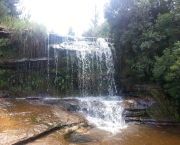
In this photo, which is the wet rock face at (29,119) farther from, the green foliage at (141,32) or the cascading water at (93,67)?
the green foliage at (141,32)

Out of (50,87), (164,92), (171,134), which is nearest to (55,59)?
(50,87)

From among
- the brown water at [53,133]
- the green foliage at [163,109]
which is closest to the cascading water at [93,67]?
the green foliage at [163,109]

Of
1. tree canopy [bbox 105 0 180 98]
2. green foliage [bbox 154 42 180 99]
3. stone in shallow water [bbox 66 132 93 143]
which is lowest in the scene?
stone in shallow water [bbox 66 132 93 143]

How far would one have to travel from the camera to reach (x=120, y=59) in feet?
40.2

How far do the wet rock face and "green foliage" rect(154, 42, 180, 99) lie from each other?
424 centimetres

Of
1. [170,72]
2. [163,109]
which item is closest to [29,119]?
[163,109]

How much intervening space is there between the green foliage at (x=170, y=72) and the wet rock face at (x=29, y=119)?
13.9ft

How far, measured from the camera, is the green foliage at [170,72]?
27.9ft

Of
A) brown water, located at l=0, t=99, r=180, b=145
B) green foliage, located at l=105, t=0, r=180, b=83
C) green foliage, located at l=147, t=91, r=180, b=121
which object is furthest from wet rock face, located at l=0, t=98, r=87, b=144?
green foliage, located at l=105, t=0, r=180, b=83

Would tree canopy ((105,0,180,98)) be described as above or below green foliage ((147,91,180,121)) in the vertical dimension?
above

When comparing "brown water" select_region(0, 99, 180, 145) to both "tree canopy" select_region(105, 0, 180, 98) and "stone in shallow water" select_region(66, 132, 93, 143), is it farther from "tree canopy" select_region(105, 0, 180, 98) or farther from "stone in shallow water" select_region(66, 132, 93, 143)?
"tree canopy" select_region(105, 0, 180, 98)

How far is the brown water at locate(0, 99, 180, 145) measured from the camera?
5613 millimetres

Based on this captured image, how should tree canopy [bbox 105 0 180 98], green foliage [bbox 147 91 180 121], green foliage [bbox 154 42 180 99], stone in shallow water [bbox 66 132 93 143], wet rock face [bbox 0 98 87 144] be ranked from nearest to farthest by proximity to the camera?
wet rock face [bbox 0 98 87 144]
stone in shallow water [bbox 66 132 93 143]
green foliage [bbox 154 42 180 99]
green foliage [bbox 147 91 180 121]
tree canopy [bbox 105 0 180 98]

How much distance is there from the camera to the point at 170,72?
8.88 m
